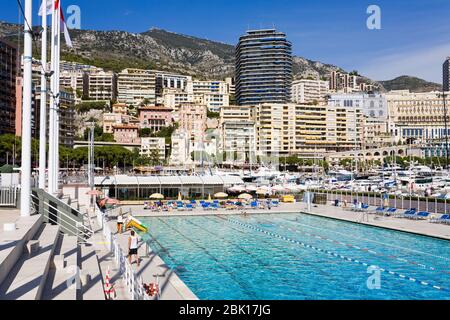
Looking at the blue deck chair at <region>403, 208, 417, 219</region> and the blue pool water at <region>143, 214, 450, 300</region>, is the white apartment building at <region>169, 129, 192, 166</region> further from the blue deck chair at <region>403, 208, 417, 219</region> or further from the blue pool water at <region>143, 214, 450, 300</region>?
the blue pool water at <region>143, 214, 450, 300</region>

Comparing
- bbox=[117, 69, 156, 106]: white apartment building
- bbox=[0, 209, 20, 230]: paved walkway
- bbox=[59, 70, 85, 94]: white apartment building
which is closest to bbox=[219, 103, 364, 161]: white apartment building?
bbox=[117, 69, 156, 106]: white apartment building

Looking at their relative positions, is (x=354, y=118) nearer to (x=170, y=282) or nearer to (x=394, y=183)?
(x=394, y=183)

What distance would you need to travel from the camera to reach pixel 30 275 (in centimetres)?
842

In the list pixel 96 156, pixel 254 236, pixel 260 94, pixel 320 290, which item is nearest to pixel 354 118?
pixel 260 94

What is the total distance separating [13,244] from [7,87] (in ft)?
365

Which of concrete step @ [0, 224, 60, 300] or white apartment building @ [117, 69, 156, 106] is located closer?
concrete step @ [0, 224, 60, 300]

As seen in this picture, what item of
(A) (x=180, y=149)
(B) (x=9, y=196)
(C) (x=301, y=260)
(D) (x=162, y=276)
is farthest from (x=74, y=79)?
(D) (x=162, y=276)

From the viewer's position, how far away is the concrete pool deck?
25056mm

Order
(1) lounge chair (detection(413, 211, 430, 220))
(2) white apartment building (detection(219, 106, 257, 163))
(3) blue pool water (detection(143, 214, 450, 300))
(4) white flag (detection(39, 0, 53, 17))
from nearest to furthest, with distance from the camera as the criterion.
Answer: (3) blue pool water (detection(143, 214, 450, 300)) < (4) white flag (detection(39, 0, 53, 17)) < (1) lounge chair (detection(413, 211, 430, 220)) < (2) white apartment building (detection(219, 106, 257, 163))

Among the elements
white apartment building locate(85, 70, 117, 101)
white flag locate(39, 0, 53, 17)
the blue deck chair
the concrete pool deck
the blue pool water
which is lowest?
the blue pool water

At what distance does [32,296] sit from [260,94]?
175571 mm

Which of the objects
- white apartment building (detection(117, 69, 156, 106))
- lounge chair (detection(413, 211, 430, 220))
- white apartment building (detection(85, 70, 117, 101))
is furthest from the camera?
white apartment building (detection(117, 69, 156, 106))

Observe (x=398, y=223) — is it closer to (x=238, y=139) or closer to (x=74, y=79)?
(x=238, y=139)

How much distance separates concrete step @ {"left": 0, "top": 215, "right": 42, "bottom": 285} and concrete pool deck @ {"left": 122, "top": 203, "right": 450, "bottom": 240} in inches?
745
